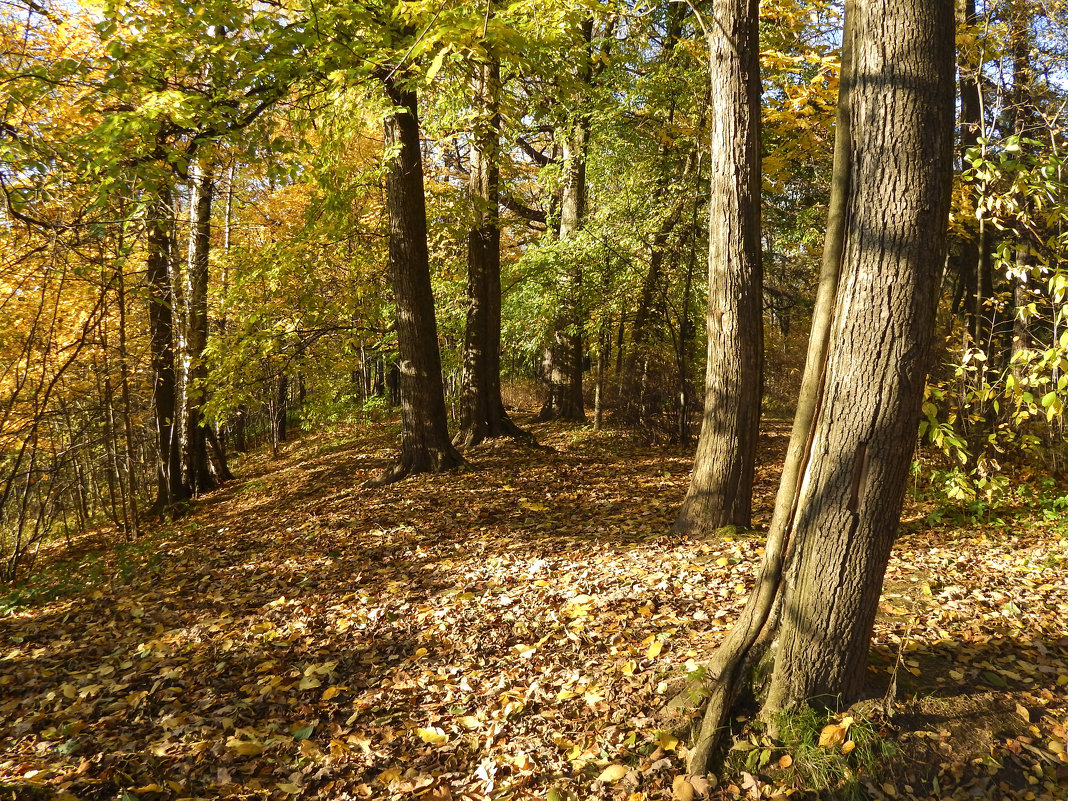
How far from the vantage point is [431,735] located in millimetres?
3453

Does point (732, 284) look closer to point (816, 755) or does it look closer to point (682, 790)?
point (816, 755)

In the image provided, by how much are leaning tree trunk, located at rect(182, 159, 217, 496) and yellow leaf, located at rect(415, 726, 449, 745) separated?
293 inches

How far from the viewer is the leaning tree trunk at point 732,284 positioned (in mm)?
5078

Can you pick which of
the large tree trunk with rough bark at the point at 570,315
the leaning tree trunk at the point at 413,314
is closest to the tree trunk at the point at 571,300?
the large tree trunk with rough bark at the point at 570,315

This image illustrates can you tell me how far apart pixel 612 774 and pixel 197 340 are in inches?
396

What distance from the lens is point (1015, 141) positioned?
3871 millimetres

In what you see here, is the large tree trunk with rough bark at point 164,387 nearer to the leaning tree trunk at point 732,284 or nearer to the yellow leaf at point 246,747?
the yellow leaf at point 246,747

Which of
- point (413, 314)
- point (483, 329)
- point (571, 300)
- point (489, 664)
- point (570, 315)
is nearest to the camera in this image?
point (489, 664)

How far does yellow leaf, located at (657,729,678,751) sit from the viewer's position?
3107 millimetres

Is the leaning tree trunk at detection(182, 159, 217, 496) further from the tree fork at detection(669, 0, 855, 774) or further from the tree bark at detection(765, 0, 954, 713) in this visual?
the tree bark at detection(765, 0, 954, 713)

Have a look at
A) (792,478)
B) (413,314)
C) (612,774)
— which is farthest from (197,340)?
(792,478)

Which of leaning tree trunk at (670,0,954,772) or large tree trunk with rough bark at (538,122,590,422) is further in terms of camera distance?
large tree trunk with rough bark at (538,122,590,422)

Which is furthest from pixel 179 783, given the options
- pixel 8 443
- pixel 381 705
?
pixel 8 443

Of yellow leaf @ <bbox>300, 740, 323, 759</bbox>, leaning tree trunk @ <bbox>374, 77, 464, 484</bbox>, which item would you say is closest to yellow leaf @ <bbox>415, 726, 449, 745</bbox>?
yellow leaf @ <bbox>300, 740, 323, 759</bbox>
